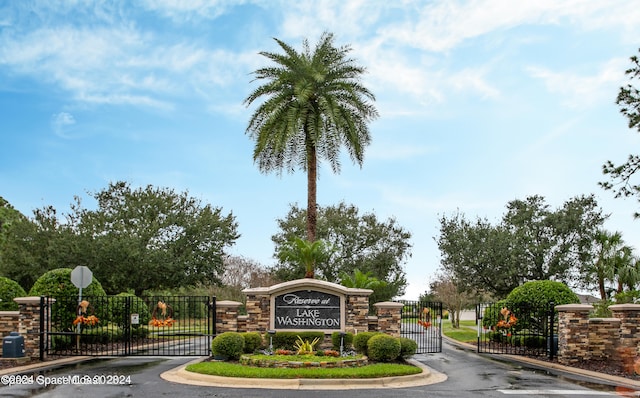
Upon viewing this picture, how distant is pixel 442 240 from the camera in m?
41.3

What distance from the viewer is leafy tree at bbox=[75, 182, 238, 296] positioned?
3859cm

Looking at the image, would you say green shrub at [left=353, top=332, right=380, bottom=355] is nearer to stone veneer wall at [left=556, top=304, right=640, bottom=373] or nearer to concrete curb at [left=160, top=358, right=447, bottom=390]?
Result: concrete curb at [left=160, top=358, right=447, bottom=390]

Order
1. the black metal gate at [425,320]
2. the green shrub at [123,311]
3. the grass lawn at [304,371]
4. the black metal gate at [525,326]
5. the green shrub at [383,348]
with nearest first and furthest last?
the grass lawn at [304,371] < the green shrub at [383,348] < the black metal gate at [425,320] < the black metal gate at [525,326] < the green shrub at [123,311]

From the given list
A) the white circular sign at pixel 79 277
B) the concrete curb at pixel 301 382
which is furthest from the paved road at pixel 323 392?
the white circular sign at pixel 79 277

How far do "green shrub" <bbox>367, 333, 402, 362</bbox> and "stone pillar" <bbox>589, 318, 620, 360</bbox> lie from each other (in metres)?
8.02

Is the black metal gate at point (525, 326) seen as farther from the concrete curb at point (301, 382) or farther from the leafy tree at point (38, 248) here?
the leafy tree at point (38, 248)

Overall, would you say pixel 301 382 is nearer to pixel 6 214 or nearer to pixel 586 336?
pixel 586 336

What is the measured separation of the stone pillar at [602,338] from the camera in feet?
71.6

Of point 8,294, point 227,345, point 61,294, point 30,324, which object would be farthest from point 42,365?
point 8,294

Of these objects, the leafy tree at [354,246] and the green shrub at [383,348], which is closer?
the green shrub at [383,348]

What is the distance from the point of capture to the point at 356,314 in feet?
70.2

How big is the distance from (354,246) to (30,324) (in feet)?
91.0

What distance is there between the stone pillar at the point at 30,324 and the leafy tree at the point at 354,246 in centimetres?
2475

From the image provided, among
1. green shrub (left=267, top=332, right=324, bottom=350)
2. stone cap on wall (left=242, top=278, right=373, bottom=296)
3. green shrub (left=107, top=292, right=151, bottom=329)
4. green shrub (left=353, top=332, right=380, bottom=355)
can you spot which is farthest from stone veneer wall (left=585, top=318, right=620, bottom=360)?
green shrub (left=107, top=292, right=151, bottom=329)
